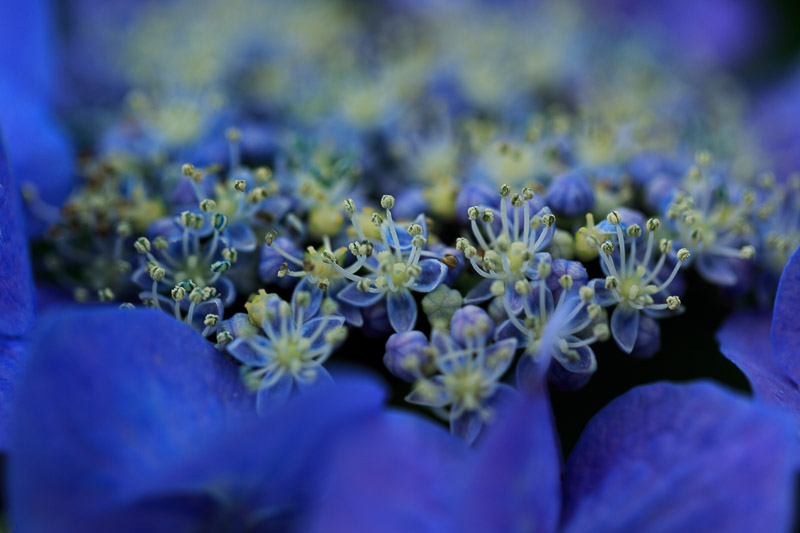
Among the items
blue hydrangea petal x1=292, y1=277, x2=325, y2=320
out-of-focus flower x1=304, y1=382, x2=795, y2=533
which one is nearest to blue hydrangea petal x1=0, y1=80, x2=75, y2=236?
blue hydrangea petal x1=292, y1=277, x2=325, y2=320

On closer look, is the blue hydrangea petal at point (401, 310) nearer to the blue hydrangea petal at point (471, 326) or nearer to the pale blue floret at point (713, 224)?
the blue hydrangea petal at point (471, 326)

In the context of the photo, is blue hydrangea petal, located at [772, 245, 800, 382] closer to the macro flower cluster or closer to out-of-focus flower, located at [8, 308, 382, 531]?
the macro flower cluster

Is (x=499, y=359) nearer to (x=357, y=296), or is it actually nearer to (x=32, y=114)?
(x=357, y=296)

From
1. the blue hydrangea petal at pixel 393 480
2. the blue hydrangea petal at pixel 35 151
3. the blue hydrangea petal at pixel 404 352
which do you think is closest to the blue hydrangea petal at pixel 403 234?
the blue hydrangea petal at pixel 404 352

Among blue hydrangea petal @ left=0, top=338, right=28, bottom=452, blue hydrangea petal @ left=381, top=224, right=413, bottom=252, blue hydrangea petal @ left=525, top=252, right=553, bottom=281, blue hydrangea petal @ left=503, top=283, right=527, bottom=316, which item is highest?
blue hydrangea petal @ left=525, top=252, right=553, bottom=281

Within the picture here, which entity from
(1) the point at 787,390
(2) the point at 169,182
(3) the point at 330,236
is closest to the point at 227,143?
(2) the point at 169,182
